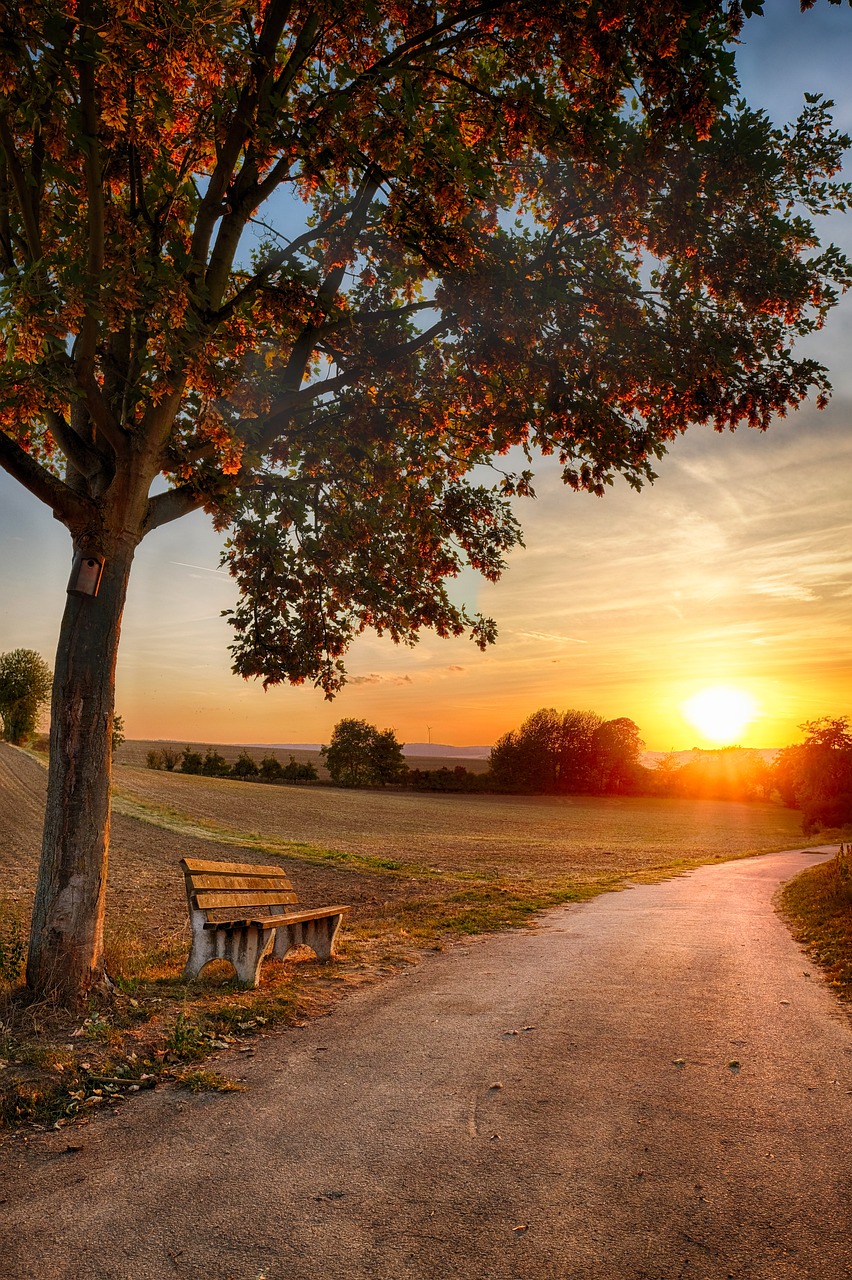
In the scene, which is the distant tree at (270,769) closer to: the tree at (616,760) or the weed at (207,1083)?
the tree at (616,760)

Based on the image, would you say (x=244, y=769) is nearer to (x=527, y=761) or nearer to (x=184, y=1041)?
(x=527, y=761)

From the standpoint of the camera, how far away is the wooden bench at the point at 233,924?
7637 millimetres

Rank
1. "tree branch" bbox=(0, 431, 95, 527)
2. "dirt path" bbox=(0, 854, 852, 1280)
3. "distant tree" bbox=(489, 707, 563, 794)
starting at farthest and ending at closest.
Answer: "distant tree" bbox=(489, 707, 563, 794), "tree branch" bbox=(0, 431, 95, 527), "dirt path" bbox=(0, 854, 852, 1280)

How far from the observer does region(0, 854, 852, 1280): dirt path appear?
11.1 feet

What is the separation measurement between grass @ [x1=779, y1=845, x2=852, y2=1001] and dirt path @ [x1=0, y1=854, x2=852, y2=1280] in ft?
7.27

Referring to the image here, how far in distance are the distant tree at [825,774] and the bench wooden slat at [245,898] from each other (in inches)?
2200


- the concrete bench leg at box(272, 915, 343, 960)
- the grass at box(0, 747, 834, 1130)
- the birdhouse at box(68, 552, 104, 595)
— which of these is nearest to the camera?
the grass at box(0, 747, 834, 1130)

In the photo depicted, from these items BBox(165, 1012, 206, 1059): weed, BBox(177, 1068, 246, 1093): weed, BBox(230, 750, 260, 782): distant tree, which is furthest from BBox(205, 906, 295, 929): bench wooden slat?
BBox(230, 750, 260, 782): distant tree

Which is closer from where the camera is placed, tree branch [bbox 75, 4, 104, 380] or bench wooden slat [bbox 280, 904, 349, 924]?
tree branch [bbox 75, 4, 104, 380]

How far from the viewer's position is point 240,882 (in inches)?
337

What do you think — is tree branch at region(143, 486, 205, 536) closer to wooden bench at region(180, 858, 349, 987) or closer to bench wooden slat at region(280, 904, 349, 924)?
wooden bench at region(180, 858, 349, 987)

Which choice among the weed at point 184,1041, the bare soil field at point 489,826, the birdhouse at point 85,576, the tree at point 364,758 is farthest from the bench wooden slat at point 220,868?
the tree at point 364,758

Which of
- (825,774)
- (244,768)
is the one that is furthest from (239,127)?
(244,768)

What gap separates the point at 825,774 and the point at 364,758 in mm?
50894
